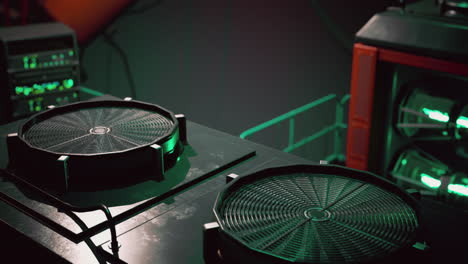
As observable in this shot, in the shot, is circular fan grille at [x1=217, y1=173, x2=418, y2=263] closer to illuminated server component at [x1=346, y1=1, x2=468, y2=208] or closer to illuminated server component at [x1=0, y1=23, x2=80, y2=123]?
illuminated server component at [x1=346, y1=1, x2=468, y2=208]

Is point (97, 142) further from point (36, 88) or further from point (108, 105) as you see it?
point (36, 88)

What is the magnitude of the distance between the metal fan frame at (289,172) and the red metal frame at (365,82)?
2.82 feet

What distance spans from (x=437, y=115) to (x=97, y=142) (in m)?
1.02

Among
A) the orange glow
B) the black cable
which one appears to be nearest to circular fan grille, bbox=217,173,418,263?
the orange glow

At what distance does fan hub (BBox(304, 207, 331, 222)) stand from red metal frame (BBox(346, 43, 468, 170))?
971 mm

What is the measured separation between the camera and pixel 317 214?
674mm

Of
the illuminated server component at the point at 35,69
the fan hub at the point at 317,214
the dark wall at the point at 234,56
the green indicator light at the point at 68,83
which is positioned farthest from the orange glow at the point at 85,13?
the fan hub at the point at 317,214

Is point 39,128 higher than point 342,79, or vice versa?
point 39,128

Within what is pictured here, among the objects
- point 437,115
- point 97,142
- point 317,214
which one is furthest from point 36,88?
point 317,214

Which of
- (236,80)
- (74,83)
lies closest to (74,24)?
(74,83)

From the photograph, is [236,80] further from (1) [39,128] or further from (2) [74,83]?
(1) [39,128]

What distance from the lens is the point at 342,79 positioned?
6.76 feet

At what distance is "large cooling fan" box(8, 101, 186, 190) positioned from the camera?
809mm

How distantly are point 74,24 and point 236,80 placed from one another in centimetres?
73
